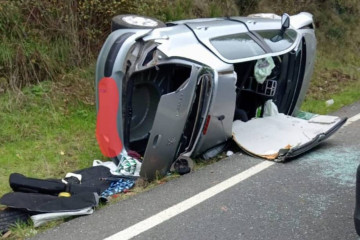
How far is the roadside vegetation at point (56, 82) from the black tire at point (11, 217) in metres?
0.71

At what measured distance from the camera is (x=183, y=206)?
4.19 meters

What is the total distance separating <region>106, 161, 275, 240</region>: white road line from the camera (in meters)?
3.74

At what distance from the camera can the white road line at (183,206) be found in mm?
3736

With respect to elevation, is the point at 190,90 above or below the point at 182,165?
above

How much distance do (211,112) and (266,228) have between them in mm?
1539

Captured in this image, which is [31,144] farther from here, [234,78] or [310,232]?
[310,232]

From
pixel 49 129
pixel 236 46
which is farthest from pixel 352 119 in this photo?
pixel 49 129

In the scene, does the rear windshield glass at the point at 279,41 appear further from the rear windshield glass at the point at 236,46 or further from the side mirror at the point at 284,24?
the rear windshield glass at the point at 236,46

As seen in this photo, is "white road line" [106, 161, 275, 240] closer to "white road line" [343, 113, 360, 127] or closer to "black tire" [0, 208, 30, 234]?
"black tire" [0, 208, 30, 234]

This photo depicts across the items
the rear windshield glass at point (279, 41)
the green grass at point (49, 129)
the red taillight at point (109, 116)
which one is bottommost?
the green grass at point (49, 129)

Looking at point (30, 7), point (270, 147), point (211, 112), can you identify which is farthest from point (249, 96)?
point (30, 7)

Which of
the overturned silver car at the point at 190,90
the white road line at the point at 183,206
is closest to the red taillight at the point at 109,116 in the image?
the overturned silver car at the point at 190,90

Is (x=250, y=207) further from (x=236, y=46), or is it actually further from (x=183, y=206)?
(x=236, y=46)

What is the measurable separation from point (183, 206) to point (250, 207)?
57 centimetres
